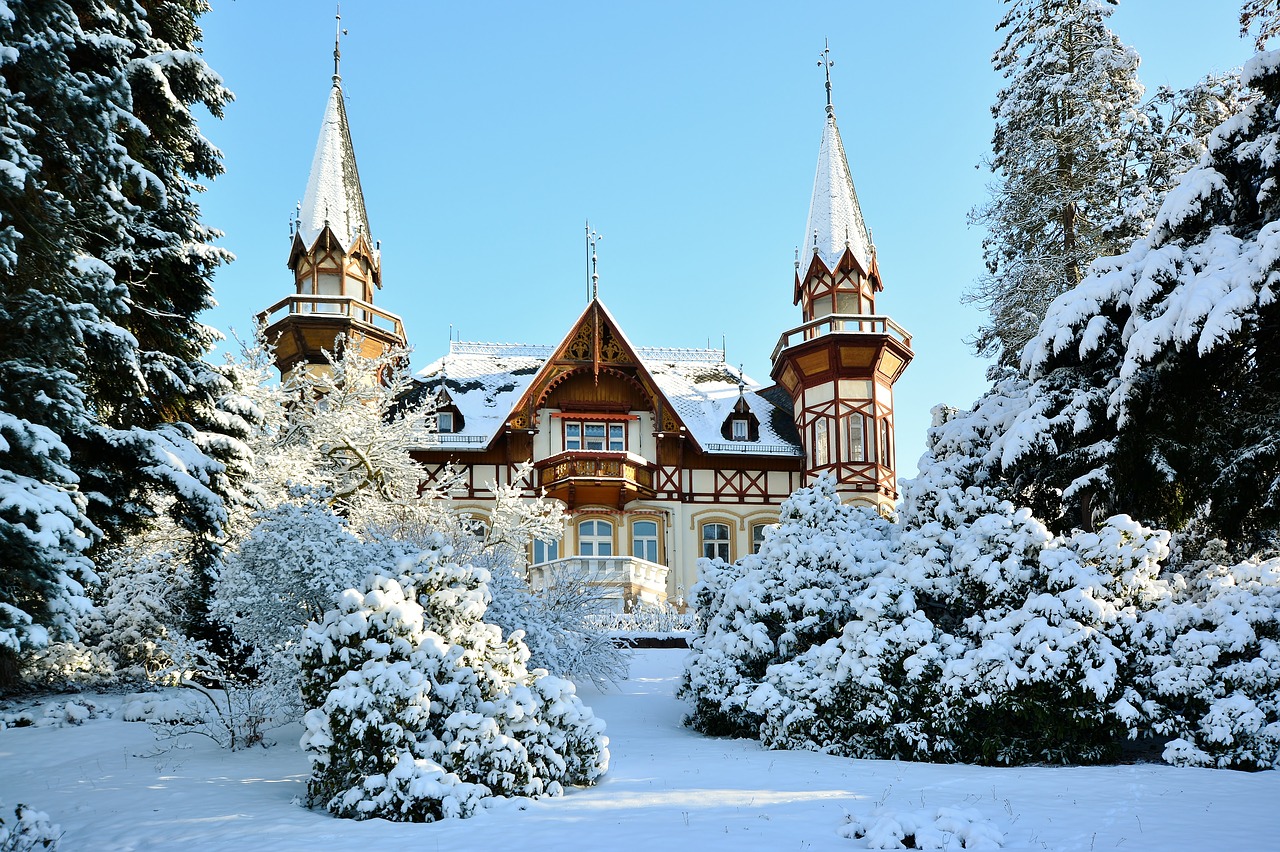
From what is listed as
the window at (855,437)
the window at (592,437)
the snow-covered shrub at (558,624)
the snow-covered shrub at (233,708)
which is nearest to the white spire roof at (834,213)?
the window at (855,437)

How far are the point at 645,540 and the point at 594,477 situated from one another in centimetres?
295

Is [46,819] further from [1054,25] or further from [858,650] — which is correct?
[1054,25]

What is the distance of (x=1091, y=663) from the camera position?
33.5ft

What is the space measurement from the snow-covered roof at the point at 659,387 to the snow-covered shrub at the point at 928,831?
72.5 feet

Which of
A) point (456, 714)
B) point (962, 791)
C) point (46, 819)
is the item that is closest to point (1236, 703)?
point (962, 791)

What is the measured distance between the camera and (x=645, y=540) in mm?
29844

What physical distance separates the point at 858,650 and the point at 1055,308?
4631mm

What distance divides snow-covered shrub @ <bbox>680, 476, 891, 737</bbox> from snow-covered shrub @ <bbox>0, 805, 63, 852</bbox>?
6.94 m

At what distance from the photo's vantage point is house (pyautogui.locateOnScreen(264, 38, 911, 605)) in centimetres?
2912

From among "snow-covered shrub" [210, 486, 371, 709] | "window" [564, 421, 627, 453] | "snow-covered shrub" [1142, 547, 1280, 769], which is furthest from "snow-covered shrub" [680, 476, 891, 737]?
"window" [564, 421, 627, 453]

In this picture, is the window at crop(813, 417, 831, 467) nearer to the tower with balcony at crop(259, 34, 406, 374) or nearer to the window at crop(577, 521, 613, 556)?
the window at crop(577, 521, 613, 556)

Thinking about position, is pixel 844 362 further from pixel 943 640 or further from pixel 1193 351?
pixel 943 640

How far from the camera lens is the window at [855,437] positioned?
29.6 metres

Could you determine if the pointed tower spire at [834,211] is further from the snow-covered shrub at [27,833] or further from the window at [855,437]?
the snow-covered shrub at [27,833]
